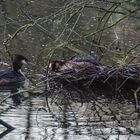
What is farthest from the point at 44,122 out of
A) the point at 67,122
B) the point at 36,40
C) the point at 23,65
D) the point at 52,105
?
the point at 36,40

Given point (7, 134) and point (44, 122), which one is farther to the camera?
point (44, 122)

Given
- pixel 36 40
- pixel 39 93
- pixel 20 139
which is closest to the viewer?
pixel 20 139

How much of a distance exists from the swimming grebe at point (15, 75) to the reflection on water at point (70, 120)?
1693 mm

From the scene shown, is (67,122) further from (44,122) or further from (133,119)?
(133,119)

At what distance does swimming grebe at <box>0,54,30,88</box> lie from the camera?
38.5ft

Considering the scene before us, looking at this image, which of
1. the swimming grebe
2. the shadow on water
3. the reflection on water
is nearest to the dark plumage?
the swimming grebe

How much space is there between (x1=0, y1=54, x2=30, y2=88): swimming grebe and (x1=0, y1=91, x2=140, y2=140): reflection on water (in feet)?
5.56

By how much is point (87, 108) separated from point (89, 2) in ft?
8.36

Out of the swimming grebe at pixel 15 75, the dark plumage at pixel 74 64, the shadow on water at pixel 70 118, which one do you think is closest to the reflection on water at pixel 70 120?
the shadow on water at pixel 70 118

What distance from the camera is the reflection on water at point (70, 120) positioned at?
27.5ft

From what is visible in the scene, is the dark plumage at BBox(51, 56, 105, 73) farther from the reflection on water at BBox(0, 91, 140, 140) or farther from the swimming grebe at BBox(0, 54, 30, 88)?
the reflection on water at BBox(0, 91, 140, 140)

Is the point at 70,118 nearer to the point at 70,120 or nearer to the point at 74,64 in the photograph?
the point at 70,120

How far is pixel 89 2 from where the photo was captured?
7.63m

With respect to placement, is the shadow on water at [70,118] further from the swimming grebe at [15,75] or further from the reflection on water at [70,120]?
the swimming grebe at [15,75]
